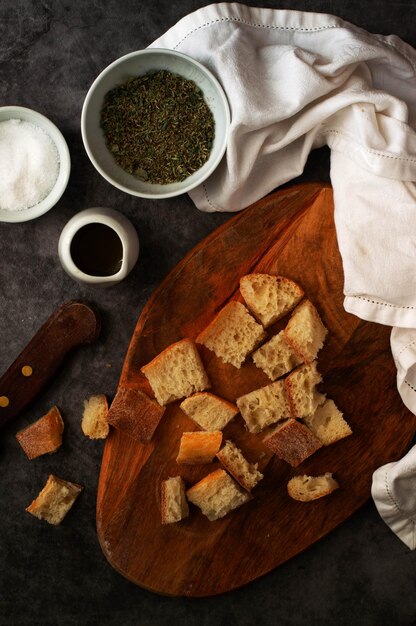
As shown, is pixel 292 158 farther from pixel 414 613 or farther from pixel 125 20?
pixel 414 613

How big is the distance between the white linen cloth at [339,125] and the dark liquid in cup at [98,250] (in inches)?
12.5

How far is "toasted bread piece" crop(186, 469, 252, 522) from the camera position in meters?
1.84

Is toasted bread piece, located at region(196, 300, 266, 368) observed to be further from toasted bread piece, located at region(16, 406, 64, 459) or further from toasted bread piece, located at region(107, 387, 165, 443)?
toasted bread piece, located at region(16, 406, 64, 459)

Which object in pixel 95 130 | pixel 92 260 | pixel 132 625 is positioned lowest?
pixel 132 625

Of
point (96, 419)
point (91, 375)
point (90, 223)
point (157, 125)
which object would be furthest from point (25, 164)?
point (96, 419)

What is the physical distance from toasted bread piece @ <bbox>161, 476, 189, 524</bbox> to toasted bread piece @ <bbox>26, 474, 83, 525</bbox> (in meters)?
0.30

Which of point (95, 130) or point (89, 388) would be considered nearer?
point (95, 130)

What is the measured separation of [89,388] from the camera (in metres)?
1.98

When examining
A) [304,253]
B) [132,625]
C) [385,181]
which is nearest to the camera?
[385,181]

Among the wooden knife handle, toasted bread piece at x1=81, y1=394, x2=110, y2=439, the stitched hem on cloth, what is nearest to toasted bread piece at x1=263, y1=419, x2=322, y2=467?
the stitched hem on cloth

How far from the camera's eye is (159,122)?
5.78 feet

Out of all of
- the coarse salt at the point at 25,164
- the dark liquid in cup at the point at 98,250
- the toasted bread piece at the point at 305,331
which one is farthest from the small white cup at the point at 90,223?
the toasted bread piece at the point at 305,331

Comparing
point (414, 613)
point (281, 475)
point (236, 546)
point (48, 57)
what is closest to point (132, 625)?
point (236, 546)

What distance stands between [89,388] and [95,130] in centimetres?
75
